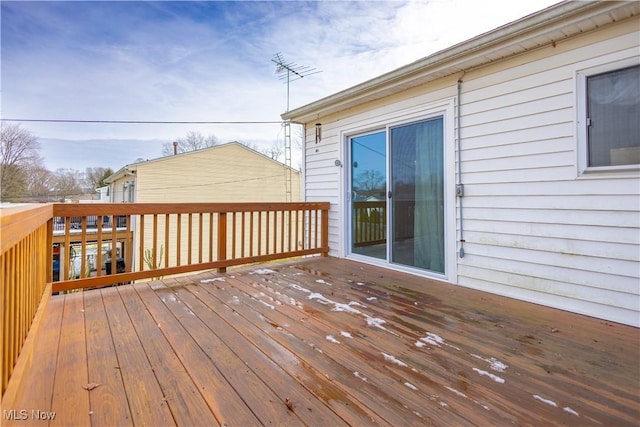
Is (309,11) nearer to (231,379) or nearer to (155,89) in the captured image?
(231,379)

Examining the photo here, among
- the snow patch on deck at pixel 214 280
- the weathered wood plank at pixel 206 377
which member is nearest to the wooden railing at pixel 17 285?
the weathered wood plank at pixel 206 377

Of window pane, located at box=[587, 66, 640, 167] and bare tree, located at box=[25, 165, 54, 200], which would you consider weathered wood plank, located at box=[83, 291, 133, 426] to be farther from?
bare tree, located at box=[25, 165, 54, 200]

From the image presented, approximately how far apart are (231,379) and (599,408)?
1696mm

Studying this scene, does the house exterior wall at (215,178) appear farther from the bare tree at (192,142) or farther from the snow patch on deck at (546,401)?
the snow patch on deck at (546,401)

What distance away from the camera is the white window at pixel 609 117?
2.16m

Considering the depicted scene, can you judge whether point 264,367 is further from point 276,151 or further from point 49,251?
point 276,151

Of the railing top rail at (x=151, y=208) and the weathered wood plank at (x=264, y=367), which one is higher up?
the railing top rail at (x=151, y=208)

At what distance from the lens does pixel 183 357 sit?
171cm

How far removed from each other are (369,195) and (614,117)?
2.55 m

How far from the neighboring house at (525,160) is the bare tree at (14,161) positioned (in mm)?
6253

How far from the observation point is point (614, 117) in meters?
2.23

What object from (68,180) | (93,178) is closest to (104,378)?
(68,180)

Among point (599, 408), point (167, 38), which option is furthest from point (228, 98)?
point (599, 408)

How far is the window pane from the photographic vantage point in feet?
7.07
